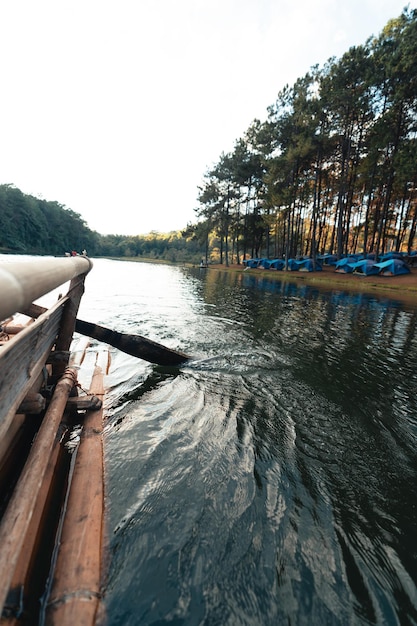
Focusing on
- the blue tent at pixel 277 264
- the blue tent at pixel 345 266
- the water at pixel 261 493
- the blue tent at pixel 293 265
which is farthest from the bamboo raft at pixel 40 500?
the blue tent at pixel 277 264

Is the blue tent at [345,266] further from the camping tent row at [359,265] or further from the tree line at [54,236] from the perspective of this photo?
the tree line at [54,236]

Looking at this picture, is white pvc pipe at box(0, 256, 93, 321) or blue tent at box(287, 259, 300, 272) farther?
blue tent at box(287, 259, 300, 272)

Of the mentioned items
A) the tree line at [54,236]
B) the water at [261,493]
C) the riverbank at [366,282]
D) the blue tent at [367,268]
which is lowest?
the riverbank at [366,282]

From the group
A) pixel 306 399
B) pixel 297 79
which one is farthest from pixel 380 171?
pixel 306 399

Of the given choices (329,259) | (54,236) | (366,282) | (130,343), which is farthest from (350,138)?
(54,236)

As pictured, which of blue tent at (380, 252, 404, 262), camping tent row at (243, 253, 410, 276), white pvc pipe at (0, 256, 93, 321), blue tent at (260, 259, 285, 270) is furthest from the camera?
blue tent at (260, 259, 285, 270)

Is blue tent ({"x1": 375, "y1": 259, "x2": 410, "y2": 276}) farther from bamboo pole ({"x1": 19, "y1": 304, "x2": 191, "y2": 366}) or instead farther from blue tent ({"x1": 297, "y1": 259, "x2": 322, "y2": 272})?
bamboo pole ({"x1": 19, "y1": 304, "x2": 191, "y2": 366})

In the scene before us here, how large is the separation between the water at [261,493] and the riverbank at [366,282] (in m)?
19.9

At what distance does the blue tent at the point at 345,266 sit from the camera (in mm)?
33812

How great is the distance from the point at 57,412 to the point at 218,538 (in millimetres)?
1972

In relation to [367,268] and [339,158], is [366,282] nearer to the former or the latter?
[367,268]

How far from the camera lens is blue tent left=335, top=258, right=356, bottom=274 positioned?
33812 millimetres

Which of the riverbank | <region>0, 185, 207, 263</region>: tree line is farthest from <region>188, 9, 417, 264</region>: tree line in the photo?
<region>0, 185, 207, 263</region>: tree line

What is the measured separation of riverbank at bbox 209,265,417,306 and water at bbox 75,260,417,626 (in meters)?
19.9
